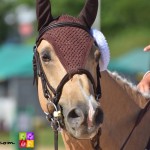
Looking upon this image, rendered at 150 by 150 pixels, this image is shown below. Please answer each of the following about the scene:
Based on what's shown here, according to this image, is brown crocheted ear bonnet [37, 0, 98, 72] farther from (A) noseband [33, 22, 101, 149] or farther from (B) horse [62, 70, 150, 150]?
(B) horse [62, 70, 150, 150]

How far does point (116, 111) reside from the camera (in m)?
5.35

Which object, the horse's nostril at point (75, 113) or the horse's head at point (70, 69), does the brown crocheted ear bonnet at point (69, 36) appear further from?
the horse's nostril at point (75, 113)

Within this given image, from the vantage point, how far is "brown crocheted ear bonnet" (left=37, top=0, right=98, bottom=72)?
482 centimetres

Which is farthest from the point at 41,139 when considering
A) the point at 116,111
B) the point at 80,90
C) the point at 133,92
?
the point at 80,90

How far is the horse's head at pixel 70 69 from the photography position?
4.58 metres

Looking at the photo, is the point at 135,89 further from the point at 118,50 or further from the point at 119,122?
the point at 118,50

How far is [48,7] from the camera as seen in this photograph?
508cm

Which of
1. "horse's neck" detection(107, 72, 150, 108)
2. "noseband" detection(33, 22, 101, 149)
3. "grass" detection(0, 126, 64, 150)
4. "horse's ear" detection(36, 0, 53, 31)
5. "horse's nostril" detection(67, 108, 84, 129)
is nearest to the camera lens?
"horse's nostril" detection(67, 108, 84, 129)

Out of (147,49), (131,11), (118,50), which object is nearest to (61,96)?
(147,49)

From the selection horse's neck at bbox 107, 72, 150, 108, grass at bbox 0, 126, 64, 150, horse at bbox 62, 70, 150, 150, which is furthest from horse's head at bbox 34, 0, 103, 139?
grass at bbox 0, 126, 64, 150

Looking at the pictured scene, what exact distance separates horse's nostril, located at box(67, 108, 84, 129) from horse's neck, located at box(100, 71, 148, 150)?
2.09 feet

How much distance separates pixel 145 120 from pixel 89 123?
0.96 m

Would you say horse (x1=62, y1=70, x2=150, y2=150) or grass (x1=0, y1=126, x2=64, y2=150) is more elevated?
horse (x1=62, y1=70, x2=150, y2=150)

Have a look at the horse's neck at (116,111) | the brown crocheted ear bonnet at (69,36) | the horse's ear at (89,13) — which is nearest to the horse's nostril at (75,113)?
the brown crocheted ear bonnet at (69,36)
